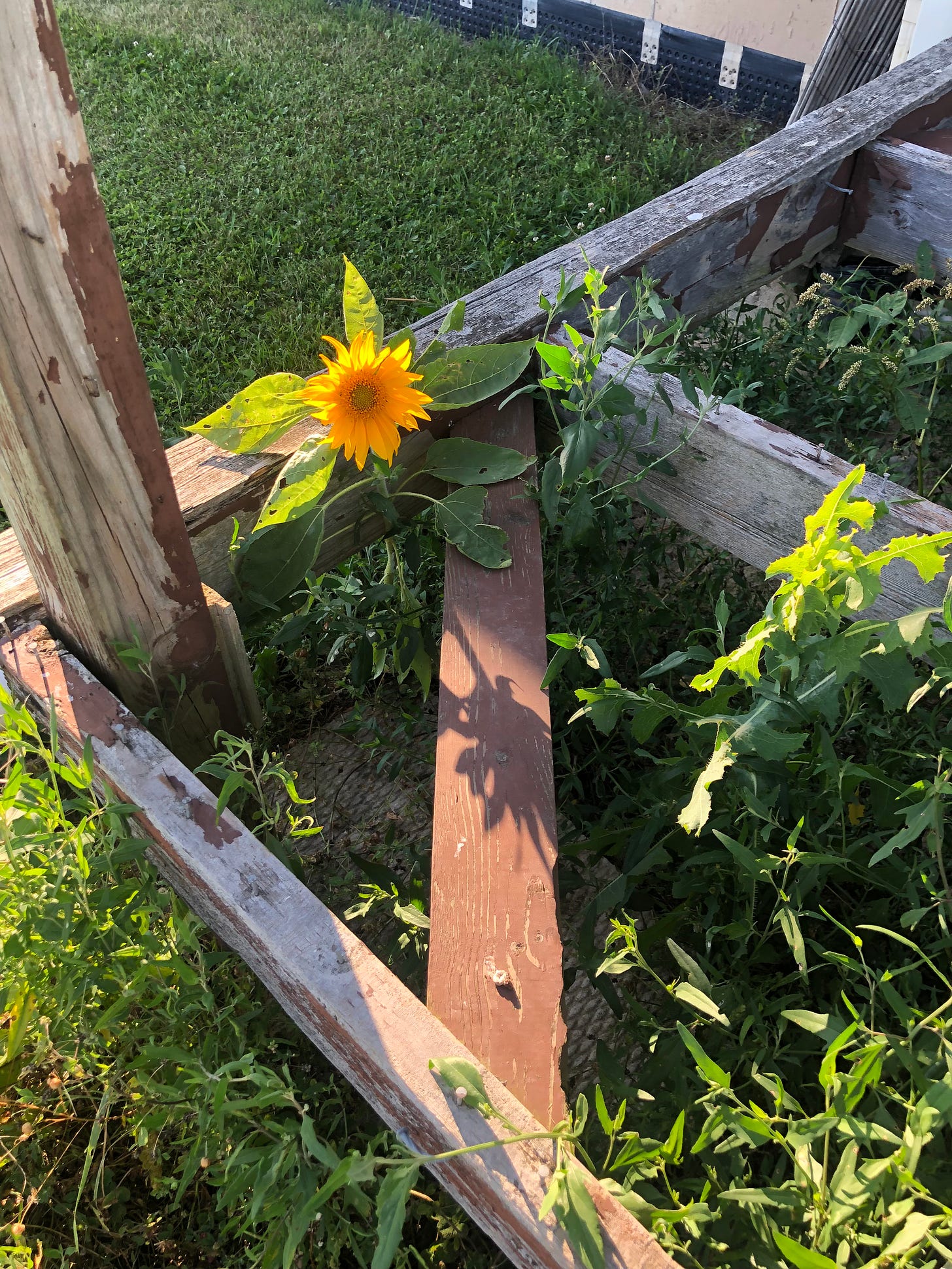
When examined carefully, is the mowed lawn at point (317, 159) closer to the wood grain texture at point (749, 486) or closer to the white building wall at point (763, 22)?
the white building wall at point (763, 22)

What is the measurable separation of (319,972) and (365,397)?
0.96 meters

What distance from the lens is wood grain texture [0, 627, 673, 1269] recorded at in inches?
42.1

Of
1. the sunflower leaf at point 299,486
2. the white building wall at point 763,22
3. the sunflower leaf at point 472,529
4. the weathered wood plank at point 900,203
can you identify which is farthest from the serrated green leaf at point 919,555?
the white building wall at point 763,22

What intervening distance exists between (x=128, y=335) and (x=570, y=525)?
34.2 inches

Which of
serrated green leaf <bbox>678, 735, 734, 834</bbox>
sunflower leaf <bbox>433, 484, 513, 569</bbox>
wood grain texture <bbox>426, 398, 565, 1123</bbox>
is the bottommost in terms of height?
wood grain texture <bbox>426, 398, 565, 1123</bbox>

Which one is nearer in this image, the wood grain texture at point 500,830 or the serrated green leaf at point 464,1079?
the serrated green leaf at point 464,1079

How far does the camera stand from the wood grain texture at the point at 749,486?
171 centimetres

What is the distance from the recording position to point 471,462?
1973 millimetres

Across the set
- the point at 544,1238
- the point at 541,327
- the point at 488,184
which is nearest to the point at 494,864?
the point at 544,1238

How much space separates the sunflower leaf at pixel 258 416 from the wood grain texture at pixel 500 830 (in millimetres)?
412

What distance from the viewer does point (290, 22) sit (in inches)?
238

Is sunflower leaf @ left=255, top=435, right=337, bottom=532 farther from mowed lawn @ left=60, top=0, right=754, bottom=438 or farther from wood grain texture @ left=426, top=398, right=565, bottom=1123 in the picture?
mowed lawn @ left=60, top=0, right=754, bottom=438

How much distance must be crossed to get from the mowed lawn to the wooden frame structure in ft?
5.19

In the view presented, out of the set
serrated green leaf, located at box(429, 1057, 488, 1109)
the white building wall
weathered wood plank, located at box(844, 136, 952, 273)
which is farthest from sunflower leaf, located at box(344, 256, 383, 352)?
the white building wall
